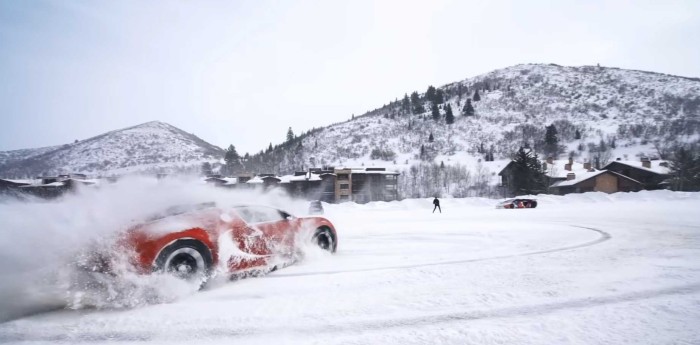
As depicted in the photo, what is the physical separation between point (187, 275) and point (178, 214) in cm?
94

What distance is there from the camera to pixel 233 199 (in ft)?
21.5

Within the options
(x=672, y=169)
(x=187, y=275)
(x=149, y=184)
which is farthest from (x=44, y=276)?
(x=672, y=169)

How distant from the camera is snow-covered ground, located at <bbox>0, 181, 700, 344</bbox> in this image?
3402 millimetres

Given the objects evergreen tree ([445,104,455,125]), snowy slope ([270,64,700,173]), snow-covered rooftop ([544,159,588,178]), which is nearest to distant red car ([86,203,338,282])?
snow-covered rooftop ([544,159,588,178])

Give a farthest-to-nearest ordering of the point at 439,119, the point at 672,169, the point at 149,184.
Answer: the point at 439,119
the point at 672,169
the point at 149,184

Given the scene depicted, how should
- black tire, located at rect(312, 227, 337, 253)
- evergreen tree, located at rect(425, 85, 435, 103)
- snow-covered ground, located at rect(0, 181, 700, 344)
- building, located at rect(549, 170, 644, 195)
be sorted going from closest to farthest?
snow-covered ground, located at rect(0, 181, 700, 344) < black tire, located at rect(312, 227, 337, 253) < building, located at rect(549, 170, 644, 195) < evergreen tree, located at rect(425, 85, 435, 103)

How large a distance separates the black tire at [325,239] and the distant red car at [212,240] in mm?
442

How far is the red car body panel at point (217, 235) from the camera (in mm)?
4543

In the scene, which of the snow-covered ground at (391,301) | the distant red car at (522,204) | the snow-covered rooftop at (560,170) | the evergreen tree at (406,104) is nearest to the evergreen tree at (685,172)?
→ the snow-covered rooftop at (560,170)

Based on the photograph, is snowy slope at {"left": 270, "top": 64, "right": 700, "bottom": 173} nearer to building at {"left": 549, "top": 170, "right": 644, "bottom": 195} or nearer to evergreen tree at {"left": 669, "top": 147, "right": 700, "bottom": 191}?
building at {"left": 549, "top": 170, "right": 644, "bottom": 195}

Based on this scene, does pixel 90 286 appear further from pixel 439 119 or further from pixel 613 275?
pixel 439 119

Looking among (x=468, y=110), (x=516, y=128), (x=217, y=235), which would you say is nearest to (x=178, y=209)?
(x=217, y=235)

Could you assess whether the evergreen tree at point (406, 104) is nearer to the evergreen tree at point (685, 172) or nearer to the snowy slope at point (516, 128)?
the snowy slope at point (516, 128)

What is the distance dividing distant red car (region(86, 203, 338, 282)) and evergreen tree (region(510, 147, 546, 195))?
56.3 m
